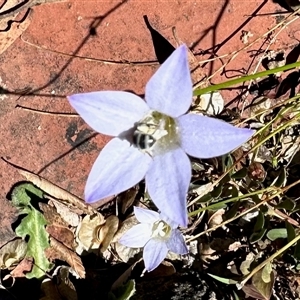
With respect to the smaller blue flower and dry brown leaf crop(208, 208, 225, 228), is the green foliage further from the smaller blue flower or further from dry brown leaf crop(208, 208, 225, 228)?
dry brown leaf crop(208, 208, 225, 228)

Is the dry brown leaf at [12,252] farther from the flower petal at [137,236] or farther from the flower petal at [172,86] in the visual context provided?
the flower petal at [172,86]

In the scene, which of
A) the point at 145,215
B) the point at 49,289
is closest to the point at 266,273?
the point at 145,215

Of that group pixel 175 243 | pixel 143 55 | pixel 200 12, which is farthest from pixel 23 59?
pixel 175 243

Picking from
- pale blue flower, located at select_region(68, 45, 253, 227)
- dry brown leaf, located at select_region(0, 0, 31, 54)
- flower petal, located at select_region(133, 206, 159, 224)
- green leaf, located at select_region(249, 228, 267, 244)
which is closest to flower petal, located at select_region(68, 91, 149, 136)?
pale blue flower, located at select_region(68, 45, 253, 227)

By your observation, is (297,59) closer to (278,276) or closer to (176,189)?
(278,276)

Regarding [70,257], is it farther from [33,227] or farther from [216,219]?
[216,219]

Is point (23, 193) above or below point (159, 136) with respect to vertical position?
below
